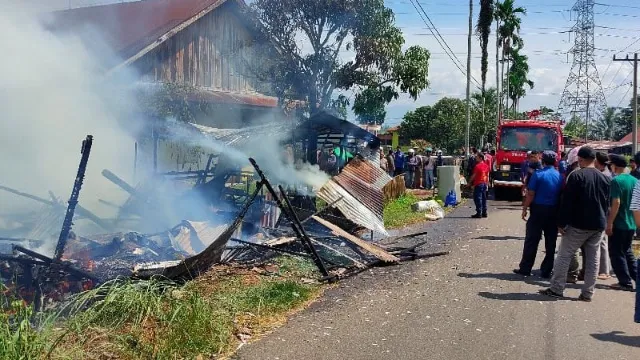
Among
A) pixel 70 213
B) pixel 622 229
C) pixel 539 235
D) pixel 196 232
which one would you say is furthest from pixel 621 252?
pixel 70 213

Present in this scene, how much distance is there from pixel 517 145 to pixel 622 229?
1270cm

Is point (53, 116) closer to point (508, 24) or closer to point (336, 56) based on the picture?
point (336, 56)

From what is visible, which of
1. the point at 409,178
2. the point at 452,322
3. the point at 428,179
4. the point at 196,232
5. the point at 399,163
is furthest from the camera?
the point at 409,178

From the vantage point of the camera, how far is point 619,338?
5574 millimetres

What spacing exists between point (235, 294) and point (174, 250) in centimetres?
229

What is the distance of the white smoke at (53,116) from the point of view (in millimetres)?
12992

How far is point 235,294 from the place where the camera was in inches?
265

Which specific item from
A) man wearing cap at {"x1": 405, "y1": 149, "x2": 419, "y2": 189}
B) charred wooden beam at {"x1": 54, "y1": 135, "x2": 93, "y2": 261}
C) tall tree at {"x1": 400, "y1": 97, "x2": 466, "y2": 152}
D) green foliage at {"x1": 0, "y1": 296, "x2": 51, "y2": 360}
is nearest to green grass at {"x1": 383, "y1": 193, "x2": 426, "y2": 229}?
man wearing cap at {"x1": 405, "y1": 149, "x2": 419, "y2": 189}

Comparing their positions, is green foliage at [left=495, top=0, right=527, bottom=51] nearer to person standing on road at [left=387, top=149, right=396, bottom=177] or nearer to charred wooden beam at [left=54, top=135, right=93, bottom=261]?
person standing on road at [left=387, top=149, right=396, bottom=177]

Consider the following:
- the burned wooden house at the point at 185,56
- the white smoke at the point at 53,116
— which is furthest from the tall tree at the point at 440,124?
the white smoke at the point at 53,116

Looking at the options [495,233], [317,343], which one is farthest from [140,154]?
[317,343]

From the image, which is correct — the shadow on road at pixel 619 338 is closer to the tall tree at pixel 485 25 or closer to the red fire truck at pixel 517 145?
the red fire truck at pixel 517 145

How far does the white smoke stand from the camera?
42.6 ft

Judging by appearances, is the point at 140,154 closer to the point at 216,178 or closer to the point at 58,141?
the point at 58,141
